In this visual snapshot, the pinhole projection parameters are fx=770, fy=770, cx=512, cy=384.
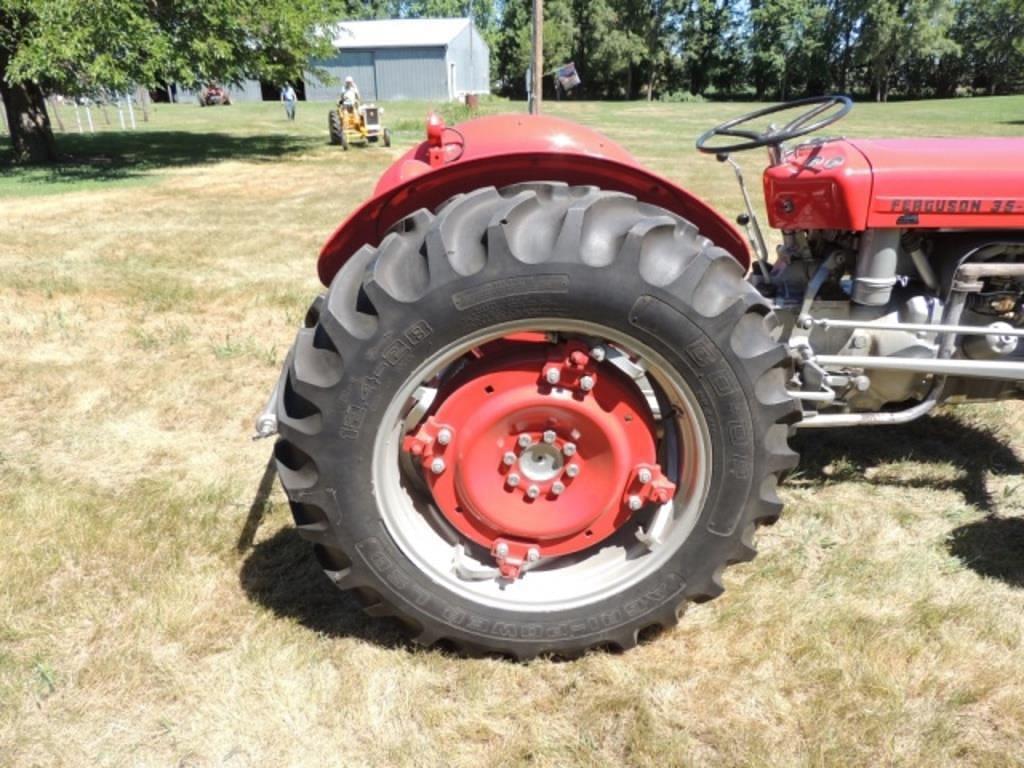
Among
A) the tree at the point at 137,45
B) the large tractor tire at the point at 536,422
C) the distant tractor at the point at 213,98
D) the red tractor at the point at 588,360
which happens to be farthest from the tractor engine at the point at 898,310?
the distant tractor at the point at 213,98

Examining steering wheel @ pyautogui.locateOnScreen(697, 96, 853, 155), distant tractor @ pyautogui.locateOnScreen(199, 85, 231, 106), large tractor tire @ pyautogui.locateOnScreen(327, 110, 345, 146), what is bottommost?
large tractor tire @ pyautogui.locateOnScreen(327, 110, 345, 146)

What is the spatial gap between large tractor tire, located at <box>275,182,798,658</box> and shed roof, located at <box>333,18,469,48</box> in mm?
40683

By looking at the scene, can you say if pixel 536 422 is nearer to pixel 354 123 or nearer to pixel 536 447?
pixel 536 447

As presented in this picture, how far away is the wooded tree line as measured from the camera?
42281mm

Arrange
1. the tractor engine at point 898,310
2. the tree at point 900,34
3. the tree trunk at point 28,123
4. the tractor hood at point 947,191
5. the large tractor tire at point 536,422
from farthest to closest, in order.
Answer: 1. the tree at point 900,34
2. the tree trunk at point 28,123
3. the tractor engine at point 898,310
4. the tractor hood at point 947,191
5. the large tractor tire at point 536,422

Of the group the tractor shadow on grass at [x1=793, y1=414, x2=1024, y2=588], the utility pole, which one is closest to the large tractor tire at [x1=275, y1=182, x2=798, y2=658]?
the tractor shadow on grass at [x1=793, y1=414, x2=1024, y2=588]

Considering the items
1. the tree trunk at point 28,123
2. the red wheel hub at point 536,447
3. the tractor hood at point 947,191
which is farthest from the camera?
the tree trunk at point 28,123

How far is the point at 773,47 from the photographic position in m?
46.4

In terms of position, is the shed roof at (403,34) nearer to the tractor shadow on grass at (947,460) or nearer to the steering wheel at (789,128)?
the steering wheel at (789,128)

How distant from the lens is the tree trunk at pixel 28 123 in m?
12.5

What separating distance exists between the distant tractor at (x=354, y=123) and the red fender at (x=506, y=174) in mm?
14129

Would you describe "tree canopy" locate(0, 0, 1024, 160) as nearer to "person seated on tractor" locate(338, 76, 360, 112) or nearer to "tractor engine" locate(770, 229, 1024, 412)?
"person seated on tractor" locate(338, 76, 360, 112)

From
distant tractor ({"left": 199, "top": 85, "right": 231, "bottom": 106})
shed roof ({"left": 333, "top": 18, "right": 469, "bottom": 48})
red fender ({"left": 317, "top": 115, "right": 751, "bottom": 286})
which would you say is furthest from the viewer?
distant tractor ({"left": 199, "top": 85, "right": 231, "bottom": 106})

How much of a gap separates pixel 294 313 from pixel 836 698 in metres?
4.01
